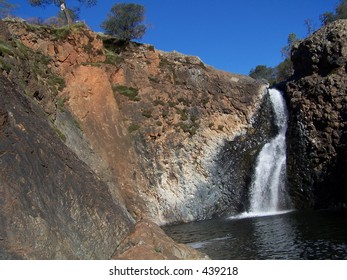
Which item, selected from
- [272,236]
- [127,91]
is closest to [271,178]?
[272,236]

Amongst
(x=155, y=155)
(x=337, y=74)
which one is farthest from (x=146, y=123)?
(x=337, y=74)

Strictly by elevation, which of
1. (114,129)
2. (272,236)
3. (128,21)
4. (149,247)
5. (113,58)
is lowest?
(272,236)

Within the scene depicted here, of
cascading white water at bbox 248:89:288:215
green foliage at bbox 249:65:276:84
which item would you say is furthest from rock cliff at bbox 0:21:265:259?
green foliage at bbox 249:65:276:84

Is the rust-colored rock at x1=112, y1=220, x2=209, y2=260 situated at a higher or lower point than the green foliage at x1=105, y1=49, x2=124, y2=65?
lower

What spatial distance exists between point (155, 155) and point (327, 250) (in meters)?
15.6

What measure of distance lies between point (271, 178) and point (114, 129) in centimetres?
1215

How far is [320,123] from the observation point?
30297 mm

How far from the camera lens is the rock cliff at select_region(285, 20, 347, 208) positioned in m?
28.7

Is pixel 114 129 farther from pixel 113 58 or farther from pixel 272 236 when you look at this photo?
pixel 272 236

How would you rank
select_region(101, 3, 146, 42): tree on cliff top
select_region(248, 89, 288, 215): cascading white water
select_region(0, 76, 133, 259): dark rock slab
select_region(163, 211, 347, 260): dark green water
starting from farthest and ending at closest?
select_region(101, 3, 146, 42): tree on cliff top → select_region(248, 89, 288, 215): cascading white water → select_region(163, 211, 347, 260): dark green water → select_region(0, 76, 133, 259): dark rock slab

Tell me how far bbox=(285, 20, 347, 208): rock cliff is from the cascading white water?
651 mm

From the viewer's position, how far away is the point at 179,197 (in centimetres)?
2789

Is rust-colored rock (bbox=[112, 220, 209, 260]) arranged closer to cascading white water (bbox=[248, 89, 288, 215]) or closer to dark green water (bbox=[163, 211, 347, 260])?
dark green water (bbox=[163, 211, 347, 260])

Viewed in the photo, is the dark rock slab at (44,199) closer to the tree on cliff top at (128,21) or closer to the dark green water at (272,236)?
the dark green water at (272,236)
